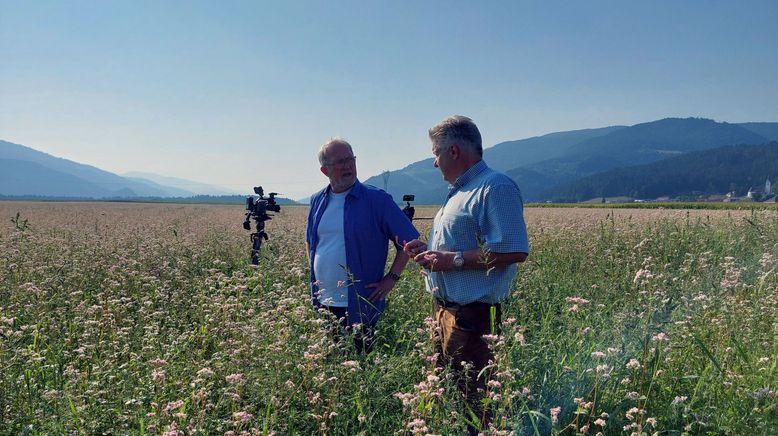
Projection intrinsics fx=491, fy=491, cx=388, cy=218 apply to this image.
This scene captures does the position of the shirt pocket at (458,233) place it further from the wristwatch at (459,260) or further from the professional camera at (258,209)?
the professional camera at (258,209)

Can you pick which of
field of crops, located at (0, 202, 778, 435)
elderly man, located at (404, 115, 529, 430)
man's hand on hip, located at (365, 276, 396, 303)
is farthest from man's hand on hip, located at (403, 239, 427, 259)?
man's hand on hip, located at (365, 276, 396, 303)

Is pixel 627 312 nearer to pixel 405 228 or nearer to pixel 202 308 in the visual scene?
pixel 405 228

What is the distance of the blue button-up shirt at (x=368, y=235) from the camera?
13.0ft

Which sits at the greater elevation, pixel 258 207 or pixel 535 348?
pixel 258 207

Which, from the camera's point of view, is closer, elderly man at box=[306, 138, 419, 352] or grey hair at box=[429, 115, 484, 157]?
grey hair at box=[429, 115, 484, 157]

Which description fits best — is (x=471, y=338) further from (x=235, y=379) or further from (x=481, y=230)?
(x=235, y=379)

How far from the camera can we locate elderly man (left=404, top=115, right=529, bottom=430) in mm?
2822

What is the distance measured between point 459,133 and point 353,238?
1367mm

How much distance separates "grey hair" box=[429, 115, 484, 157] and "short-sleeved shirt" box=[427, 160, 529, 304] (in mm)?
153

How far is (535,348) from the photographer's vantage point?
3.29 m

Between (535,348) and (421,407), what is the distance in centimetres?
129

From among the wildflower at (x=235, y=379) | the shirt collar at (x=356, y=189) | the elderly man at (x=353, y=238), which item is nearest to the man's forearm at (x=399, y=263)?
the elderly man at (x=353, y=238)

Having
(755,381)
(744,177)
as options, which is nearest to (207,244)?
(755,381)

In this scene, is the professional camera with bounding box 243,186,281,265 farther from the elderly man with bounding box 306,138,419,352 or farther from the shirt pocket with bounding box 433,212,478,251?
the shirt pocket with bounding box 433,212,478,251
